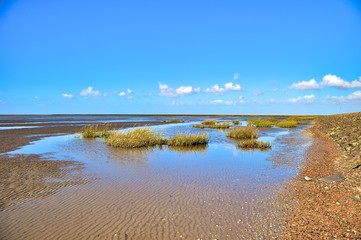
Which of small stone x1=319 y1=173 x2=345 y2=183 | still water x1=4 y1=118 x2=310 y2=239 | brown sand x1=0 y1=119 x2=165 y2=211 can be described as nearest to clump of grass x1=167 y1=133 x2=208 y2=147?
still water x1=4 y1=118 x2=310 y2=239

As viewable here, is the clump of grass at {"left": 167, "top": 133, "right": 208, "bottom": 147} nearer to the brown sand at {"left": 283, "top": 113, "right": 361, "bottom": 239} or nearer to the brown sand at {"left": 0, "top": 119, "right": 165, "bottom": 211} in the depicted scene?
the brown sand at {"left": 0, "top": 119, "right": 165, "bottom": 211}

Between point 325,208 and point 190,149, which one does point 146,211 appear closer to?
point 325,208

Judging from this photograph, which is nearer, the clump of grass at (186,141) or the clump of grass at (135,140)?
the clump of grass at (135,140)

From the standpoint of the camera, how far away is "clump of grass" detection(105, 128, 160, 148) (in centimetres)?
1912

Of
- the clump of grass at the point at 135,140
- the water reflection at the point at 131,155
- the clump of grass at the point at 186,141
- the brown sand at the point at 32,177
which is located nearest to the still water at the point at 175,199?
the water reflection at the point at 131,155

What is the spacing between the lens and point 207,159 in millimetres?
14852

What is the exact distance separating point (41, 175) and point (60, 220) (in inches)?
212

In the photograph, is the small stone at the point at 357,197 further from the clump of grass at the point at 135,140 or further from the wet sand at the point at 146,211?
the clump of grass at the point at 135,140

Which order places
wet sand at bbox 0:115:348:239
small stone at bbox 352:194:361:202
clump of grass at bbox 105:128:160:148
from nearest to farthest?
wet sand at bbox 0:115:348:239, small stone at bbox 352:194:361:202, clump of grass at bbox 105:128:160:148

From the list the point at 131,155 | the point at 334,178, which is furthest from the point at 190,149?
the point at 334,178

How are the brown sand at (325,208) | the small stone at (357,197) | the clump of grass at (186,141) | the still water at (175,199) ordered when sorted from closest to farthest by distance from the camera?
the brown sand at (325,208)
the still water at (175,199)
the small stone at (357,197)
the clump of grass at (186,141)

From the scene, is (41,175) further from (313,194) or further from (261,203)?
(313,194)

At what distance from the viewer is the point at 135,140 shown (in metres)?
19.3

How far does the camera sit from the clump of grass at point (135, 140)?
19.1 meters
